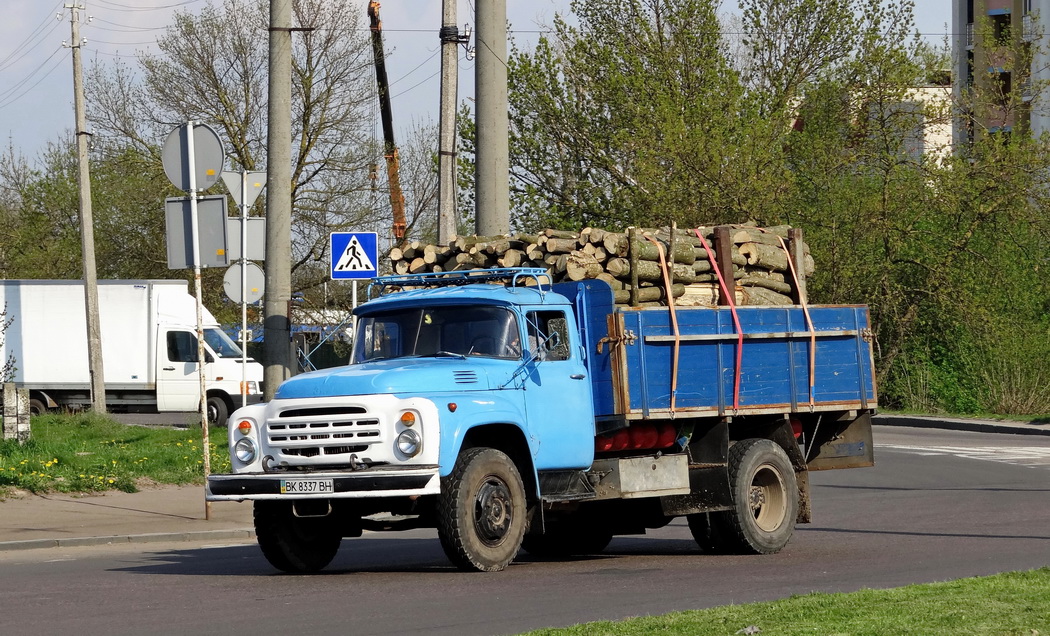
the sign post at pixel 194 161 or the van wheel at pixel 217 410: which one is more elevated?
the sign post at pixel 194 161

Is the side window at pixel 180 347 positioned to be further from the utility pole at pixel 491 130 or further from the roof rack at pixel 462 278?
the roof rack at pixel 462 278

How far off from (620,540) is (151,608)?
22.9ft

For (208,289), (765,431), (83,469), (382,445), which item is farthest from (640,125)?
(382,445)

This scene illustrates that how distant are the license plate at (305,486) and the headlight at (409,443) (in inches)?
22.0

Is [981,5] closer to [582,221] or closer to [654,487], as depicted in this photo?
[582,221]

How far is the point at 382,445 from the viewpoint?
1029 cm

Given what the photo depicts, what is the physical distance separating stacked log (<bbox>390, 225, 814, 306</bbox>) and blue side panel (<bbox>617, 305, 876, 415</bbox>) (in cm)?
47

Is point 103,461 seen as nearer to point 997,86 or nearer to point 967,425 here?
point 967,425

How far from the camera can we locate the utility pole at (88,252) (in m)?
31.6

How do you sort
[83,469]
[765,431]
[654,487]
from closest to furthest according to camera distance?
[654,487]
[765,431]
[83,469]

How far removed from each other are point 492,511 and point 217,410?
76.3ft

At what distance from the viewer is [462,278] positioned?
40.8 feet

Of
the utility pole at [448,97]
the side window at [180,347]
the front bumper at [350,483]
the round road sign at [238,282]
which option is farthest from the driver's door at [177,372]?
the front bumper at [350,483]

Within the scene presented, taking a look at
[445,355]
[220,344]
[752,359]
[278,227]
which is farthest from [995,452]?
[220,344]
